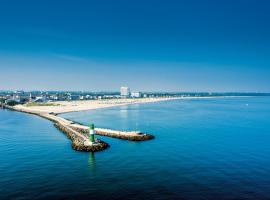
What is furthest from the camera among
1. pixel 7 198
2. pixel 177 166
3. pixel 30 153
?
pixel 30 153

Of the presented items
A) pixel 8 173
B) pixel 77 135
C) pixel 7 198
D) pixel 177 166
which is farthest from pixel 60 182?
pixel 77 135

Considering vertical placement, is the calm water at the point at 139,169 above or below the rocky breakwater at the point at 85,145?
below

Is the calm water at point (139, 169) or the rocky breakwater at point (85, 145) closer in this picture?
the calm water at point (139, 169)

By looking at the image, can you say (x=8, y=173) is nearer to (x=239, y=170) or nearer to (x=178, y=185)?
(x=178, y=185)

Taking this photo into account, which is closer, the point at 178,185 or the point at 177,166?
the point at 178,185

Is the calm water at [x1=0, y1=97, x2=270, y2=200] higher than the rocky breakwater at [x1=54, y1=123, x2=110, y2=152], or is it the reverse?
the rocky breakwater at [x1=54, y1=123, x2=110, y2=152]

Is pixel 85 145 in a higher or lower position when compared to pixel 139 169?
higher

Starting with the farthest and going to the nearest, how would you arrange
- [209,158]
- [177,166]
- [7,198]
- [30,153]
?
[30,153] → [209,158] → [177,166] → [7,198]

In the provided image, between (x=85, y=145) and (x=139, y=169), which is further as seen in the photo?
(x=85, y=145)

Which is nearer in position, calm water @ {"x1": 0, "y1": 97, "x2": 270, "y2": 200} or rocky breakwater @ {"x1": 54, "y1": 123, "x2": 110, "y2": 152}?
calm water @ {"x1": 0, "y1": 97, "x2": 270, "y2": 200}
